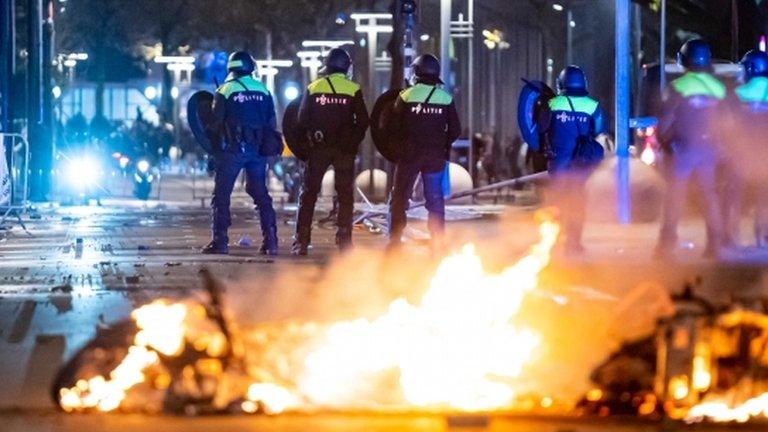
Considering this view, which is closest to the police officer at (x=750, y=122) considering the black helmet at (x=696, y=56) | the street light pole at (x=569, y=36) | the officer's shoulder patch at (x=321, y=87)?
the black helmet at (x=696, y=56)

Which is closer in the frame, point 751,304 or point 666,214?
point 751,304

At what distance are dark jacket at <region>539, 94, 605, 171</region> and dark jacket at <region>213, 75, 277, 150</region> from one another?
107 inches

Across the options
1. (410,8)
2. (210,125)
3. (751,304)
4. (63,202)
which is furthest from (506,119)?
(751,304)

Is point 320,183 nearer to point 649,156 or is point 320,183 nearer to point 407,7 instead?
point 407,7

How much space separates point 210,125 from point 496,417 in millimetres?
10176

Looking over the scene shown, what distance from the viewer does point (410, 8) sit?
935 inches

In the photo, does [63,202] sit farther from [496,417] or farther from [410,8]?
[496,417]

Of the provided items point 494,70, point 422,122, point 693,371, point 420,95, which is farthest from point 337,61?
point 494,70

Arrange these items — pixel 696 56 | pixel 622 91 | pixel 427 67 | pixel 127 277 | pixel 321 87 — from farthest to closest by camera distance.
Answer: pixel 622 91 → pixel 321 87 → pixel 427 67 → pixel 696 56 → pixel 127 277

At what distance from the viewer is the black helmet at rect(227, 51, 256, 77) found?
17.4 m

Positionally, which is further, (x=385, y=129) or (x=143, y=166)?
(x=143, y=166)

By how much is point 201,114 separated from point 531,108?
130 inches

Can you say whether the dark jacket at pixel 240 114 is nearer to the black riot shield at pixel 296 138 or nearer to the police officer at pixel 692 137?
the black riot shield at pixel 296 138

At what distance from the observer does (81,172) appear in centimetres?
3756
